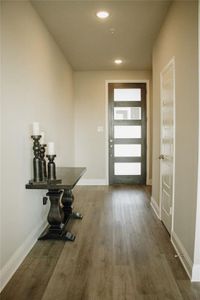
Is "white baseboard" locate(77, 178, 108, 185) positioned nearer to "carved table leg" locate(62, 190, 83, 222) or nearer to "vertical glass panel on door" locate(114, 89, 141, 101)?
"vertical glass panel on door" locate(114, 89, 141, 101)

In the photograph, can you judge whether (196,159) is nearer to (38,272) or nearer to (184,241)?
(184,241)

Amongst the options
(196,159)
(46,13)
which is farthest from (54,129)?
(196,159)

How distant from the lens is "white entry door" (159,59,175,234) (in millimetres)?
2941

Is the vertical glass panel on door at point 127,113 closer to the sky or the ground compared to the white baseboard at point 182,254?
closer to the sky

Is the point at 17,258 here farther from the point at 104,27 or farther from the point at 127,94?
the point at 127,94

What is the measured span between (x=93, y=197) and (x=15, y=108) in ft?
9.79

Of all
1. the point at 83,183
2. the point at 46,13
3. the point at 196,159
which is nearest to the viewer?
the point at 196,159

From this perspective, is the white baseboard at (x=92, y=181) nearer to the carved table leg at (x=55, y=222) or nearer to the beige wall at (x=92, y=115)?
the beige wall at (x=92, y=115)

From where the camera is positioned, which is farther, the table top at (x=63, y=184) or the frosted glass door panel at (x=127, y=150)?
the frosted glass door panel at (x=127, y=150)

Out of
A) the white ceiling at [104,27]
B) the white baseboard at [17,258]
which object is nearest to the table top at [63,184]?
the white baseboard at [17,258]

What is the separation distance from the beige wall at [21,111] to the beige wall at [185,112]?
60.7 inches

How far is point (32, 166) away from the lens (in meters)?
2.88

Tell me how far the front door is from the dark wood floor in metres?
2.37

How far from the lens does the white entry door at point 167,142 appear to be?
294cm
